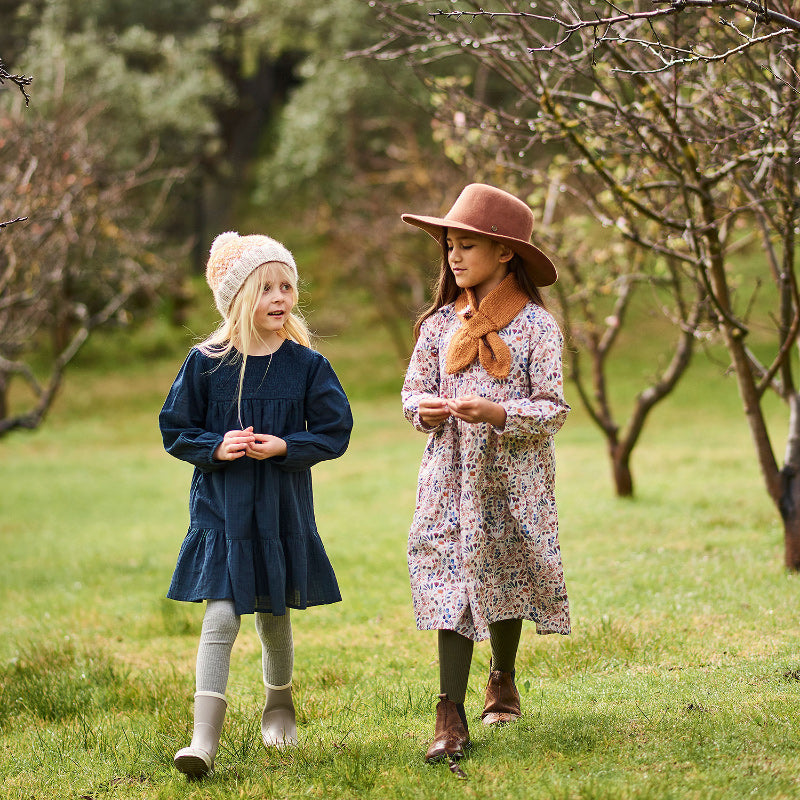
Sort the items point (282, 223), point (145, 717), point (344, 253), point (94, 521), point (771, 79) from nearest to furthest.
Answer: point (145, 717), point (771, 79), point (94, 521), point (344, 253), point (282, 223)

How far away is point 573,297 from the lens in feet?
31.1

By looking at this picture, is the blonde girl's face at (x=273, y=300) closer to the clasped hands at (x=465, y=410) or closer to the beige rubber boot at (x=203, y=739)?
the clasped hands at (x=465, y=410)

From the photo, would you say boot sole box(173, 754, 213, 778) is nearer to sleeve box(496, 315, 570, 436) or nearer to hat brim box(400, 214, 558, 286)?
sleeve box(496, 315, 570, 436)

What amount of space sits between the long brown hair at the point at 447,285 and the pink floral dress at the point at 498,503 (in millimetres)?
136

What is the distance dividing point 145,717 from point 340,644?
1498 mm

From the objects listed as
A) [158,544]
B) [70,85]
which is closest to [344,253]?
[70,85]

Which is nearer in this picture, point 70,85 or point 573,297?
point 573,297

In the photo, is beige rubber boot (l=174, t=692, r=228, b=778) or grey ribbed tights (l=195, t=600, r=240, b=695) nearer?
beige rubber boot (l=174, t=692, r=228, b=778)

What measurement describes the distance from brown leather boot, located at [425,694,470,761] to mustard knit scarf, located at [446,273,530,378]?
1.13m

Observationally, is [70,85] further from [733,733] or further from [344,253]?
[733,733]

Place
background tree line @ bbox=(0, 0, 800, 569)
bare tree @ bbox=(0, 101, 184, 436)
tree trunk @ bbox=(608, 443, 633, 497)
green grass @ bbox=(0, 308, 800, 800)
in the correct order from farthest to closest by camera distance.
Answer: tree trunk @ bbox=(608, 443, 633, 497) → bare tree @ bbox=(0, 101, 184, 436) → background tree line @ bbox=(0, 0, 800, 569) → green grass @ bbox=(0, 308, 800, 800)

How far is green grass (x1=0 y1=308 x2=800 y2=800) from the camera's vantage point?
3.34m

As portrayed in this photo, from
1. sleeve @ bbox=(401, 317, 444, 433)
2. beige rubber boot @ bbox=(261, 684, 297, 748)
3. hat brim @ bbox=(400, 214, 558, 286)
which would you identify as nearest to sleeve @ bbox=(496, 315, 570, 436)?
hat brim @ bbox=(400, 214, 558, 286)

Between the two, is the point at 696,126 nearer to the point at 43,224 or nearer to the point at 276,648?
the point at 276,648
